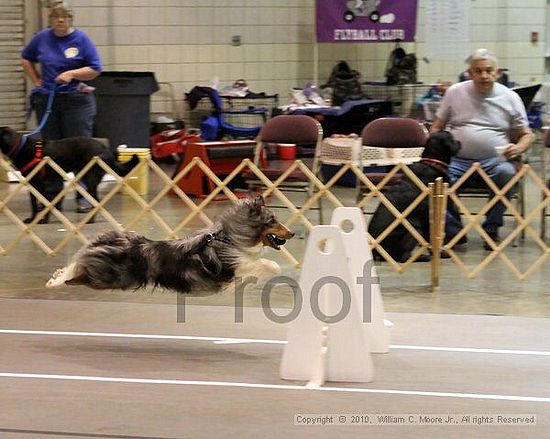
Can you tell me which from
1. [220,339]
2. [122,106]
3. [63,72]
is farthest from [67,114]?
[220,339]

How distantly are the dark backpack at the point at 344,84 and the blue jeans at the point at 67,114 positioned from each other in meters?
3.85

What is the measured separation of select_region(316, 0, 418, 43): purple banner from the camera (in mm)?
11180

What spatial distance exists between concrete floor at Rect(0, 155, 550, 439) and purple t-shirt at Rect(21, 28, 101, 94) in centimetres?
206

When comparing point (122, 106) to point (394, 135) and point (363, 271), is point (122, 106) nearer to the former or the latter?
point (394, 135)

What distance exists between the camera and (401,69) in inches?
454

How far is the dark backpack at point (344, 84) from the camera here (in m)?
11.2

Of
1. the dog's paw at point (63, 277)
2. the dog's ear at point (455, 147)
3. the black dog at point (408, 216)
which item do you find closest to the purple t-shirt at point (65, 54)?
the black dog at point (408, 216)

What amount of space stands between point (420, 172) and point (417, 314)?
1416 millimetres

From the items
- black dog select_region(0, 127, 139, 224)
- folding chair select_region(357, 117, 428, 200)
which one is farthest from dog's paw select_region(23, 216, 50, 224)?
folding chair select_region(357, 117, 428, 200)

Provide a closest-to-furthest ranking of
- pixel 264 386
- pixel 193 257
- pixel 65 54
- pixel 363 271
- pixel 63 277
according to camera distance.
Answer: pixel 264 386 < pixel 193 257 < pixel 363 271 < pixel 63 277 < pixel 65 54

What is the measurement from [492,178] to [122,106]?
15.4ft

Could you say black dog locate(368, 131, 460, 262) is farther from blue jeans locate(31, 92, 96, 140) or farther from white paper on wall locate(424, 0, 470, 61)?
white paper on wall locate(424, 0, 470, 61)

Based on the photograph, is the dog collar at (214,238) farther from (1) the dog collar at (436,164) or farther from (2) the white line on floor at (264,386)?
(1) the dog collar at (436,164)

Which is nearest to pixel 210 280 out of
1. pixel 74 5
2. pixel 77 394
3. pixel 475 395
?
pixel 77 394
